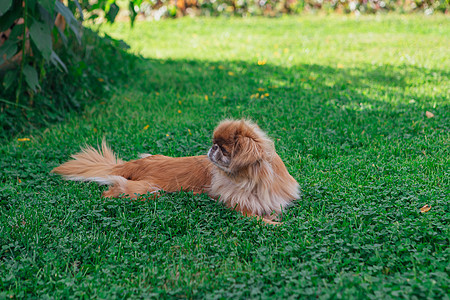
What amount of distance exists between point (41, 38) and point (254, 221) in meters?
3.49

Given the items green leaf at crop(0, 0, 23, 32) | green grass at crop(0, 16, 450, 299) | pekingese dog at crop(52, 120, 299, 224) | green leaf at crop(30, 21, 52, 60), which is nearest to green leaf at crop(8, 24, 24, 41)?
green leaf at crop(0, 0, 23, 32)

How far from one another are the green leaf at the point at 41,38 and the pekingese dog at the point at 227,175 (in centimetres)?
154

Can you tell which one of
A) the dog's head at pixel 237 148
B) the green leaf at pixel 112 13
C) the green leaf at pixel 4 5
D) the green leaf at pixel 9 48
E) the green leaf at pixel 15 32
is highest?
the green leaf at pixel 4 5

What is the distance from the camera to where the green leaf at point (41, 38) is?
5.32m

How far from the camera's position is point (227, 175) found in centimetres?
407

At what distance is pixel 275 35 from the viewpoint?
42.2 feet

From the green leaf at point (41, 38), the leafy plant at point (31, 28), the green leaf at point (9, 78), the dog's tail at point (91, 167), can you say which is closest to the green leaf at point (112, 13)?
the leafy plant at point (31, 28)

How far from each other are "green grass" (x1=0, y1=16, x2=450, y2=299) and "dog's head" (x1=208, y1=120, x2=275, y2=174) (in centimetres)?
48

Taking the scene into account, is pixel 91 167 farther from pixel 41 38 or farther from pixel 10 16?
pixel 10 16

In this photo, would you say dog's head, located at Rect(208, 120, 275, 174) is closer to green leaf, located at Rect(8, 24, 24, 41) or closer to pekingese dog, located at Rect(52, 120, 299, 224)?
pekingese dog, located at Rect(52, 120, 299, 224)

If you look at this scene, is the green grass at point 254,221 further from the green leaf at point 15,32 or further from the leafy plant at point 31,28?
the green leaf at point 15,32

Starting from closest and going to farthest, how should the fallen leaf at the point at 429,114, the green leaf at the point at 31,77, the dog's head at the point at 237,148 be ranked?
the dog's head at the point at 237,148, the green leaf at the point at 31,77, the fallen leaf at the point at 429,114

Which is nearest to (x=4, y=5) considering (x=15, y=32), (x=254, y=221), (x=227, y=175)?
(x=15, y=32)

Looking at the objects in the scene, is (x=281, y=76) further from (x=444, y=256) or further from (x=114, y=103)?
(x=444, y=256)
